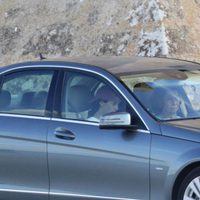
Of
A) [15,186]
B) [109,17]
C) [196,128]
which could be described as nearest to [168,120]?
[196,128]

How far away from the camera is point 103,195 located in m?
5.90

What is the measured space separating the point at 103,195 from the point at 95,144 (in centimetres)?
44

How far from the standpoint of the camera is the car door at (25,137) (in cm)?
630

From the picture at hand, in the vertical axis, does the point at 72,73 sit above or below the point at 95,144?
above

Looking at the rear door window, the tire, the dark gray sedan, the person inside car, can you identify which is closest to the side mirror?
the dark gray sedan

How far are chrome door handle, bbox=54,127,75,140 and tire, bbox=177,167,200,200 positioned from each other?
1.11m

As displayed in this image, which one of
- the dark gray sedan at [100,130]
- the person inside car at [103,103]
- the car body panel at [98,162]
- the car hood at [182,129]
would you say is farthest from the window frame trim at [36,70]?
the car hood at [182,129]

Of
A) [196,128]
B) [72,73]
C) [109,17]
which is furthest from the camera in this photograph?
[109,17]

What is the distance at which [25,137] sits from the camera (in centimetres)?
640

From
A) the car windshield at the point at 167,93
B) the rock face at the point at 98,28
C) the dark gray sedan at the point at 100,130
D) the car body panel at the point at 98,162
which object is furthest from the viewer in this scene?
the rock face at the point at 98,28

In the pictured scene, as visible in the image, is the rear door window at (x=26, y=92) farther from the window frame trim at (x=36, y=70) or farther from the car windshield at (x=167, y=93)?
the car windshield at (x=167, y=93)

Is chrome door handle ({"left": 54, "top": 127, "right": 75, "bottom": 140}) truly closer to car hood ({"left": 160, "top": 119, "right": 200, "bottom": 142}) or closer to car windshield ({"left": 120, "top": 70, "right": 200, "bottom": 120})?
car windshield ({"left": 120, "top": 70, "right": 200, "bottom": 120})

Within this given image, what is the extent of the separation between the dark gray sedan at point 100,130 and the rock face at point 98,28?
10152 mm

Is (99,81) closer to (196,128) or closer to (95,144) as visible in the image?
(95,144)
